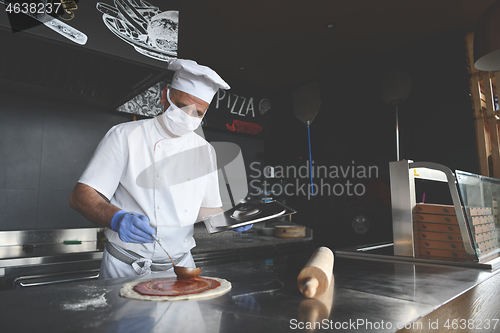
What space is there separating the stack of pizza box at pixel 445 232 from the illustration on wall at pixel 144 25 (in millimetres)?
1791

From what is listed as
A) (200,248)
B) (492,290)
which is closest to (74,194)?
(200,248)

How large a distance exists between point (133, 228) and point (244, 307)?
55 cm

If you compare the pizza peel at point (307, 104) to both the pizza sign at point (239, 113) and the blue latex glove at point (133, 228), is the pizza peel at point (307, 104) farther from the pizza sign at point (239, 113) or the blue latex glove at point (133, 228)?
the blue latex glove at point (133, 228)

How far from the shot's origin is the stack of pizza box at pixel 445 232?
1549 millimetres

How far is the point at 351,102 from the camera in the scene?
3.89 meters

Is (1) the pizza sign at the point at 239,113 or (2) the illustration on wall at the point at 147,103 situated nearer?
(2) the illustration on wall at the point at 147,103

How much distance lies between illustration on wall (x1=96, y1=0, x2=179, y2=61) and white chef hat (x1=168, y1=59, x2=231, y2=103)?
61 cm

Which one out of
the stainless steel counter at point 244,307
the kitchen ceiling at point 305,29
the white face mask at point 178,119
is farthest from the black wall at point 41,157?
the stainless steel counter at point 244,307

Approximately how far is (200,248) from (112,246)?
4.21 feet

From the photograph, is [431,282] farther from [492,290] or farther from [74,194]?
[74,194]

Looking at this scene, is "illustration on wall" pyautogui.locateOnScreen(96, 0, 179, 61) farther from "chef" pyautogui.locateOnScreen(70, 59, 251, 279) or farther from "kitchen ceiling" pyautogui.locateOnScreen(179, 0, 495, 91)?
"chef" pyautogui.locateOnScreen(70, 59, 251, 279)

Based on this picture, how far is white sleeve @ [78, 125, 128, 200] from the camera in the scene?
1392 millimetres

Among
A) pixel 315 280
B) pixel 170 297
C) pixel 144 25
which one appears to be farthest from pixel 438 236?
pixel 144 25

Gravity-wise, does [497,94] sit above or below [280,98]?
below
